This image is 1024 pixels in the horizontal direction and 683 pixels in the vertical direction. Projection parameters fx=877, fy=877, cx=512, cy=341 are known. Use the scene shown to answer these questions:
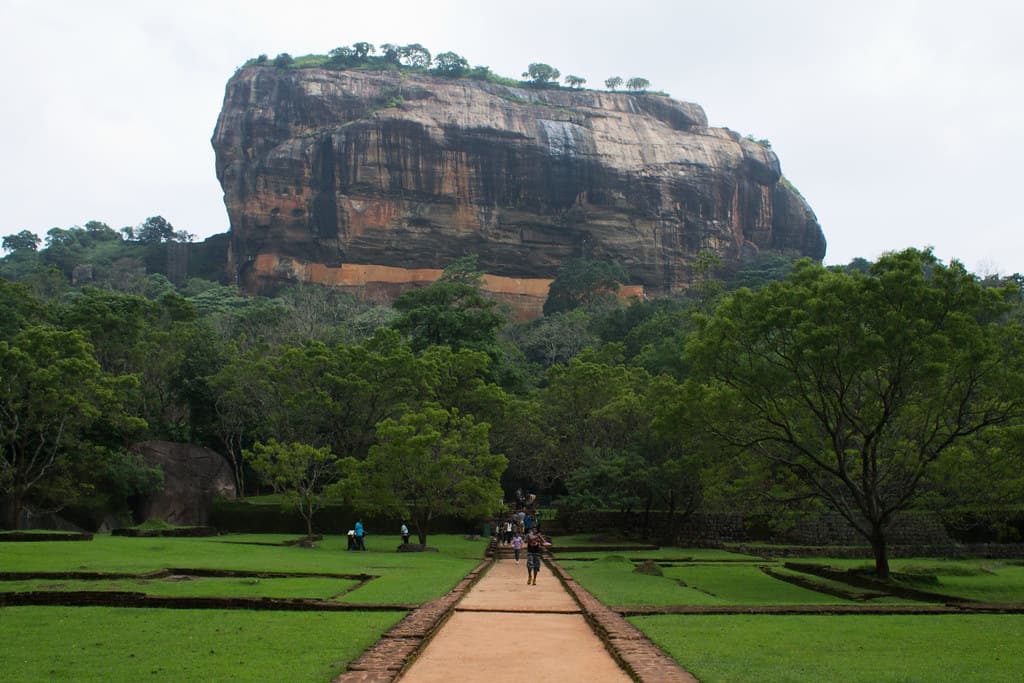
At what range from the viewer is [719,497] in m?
23.6

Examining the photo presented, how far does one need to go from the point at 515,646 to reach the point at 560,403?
98.6 ft

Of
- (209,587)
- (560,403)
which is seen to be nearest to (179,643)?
(209,587)

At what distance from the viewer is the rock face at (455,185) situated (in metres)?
86.1

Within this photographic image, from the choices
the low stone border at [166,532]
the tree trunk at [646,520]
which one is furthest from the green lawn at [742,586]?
the low stone border at [166,532]

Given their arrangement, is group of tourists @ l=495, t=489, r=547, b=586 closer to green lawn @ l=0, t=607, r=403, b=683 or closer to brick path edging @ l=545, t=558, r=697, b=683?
brick path edging @ l=545, t=558, r=697, b=683

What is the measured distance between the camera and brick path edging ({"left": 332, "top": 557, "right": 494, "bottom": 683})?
8422mm

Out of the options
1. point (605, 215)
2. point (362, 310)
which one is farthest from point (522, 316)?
point (362, 310)

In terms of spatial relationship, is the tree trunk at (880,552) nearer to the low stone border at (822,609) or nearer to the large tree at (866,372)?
the large tree at (866,372)

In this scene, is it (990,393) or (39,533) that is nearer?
(990,393)

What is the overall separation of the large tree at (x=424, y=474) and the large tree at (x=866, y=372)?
399 inches

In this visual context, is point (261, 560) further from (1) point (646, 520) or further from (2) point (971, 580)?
(1) point (646, 520)

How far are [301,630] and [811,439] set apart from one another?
15.3 m

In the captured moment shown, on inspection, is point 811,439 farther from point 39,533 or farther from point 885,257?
point 39,533

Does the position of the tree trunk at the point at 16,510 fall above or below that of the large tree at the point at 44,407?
below
